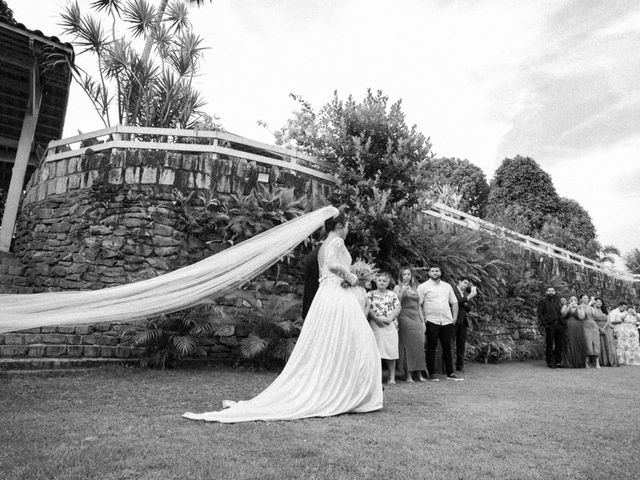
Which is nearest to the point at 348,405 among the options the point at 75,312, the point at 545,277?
the point at 75,312

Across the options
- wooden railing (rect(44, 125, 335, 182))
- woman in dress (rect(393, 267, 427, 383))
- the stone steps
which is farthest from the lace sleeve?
wooden railing (rect(44, 125, 335, 182))

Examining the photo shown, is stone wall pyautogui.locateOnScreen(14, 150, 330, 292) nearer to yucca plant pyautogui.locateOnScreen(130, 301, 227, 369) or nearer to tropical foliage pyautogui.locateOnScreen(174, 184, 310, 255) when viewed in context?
tropical foliage pyautogui.locateOnScreen(174, 184, 310, 255)

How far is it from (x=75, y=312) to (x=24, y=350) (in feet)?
11.9

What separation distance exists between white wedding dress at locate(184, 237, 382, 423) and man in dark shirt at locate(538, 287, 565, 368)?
27.3 feet

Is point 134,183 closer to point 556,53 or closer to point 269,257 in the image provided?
point 269,257

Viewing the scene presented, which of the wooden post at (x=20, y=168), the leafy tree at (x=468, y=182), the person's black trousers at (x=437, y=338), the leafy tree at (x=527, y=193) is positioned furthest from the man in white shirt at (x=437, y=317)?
the leafy tree at (x=468, y=182)

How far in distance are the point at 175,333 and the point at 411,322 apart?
408cm

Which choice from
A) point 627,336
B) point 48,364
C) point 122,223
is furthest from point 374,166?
point 627,336

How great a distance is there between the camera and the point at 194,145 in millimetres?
9664

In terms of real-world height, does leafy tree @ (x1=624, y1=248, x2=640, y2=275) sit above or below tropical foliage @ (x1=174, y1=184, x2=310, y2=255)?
above

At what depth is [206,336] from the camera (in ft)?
28.2

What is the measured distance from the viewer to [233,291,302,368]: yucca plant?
7969 mm

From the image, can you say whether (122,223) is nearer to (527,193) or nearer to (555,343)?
(555,343)

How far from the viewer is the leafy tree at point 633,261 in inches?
1283
